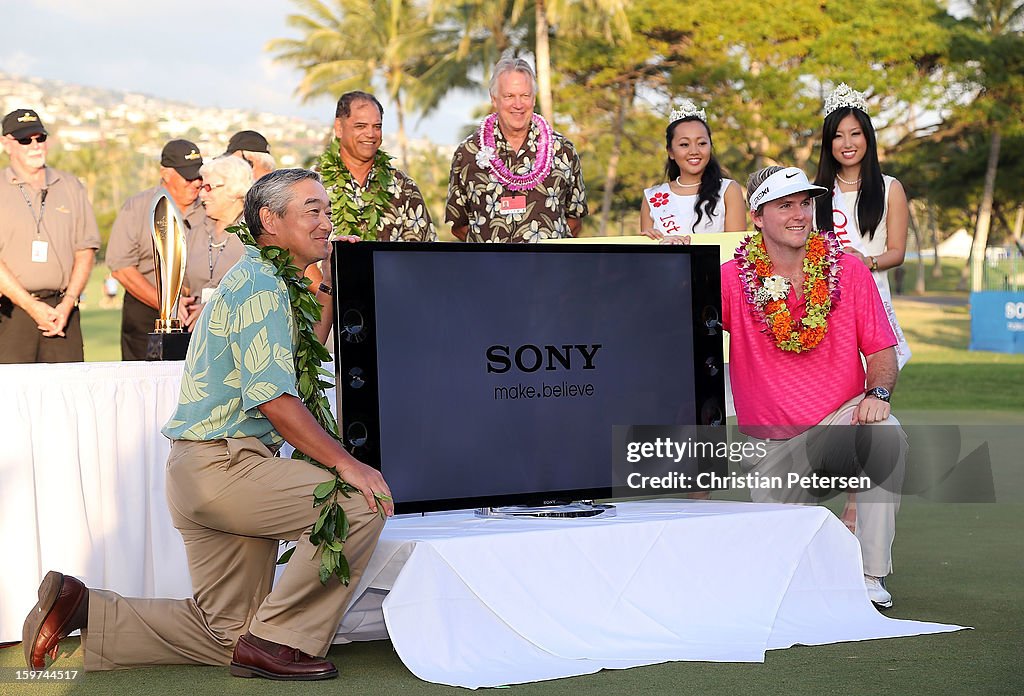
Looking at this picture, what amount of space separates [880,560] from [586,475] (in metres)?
1.34

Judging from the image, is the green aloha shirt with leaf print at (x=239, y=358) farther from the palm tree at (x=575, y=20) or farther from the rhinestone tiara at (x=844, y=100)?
the palm tree at (x=575, y=20)

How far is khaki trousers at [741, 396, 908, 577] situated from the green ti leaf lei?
6.43ft

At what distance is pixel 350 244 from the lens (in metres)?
4.49

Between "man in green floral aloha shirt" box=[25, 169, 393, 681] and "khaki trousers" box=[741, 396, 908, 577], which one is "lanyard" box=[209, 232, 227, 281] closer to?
"man in green floral aloha shirt" box=[25, 169, 393, 681]

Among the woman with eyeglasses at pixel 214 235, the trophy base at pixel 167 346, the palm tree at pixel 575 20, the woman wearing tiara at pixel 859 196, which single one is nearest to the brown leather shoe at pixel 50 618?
the trophy base at pixel 167 346

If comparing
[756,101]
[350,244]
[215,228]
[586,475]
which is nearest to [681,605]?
[586,475]

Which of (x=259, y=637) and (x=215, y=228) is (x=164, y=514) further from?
(x=215, y=228)

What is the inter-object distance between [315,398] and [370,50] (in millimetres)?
54651

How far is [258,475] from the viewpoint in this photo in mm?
4324

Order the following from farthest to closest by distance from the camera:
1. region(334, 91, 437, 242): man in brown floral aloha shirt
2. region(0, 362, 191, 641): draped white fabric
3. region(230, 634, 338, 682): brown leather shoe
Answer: region(334, 91, 437, 242): man in brown floral aloha shirt, region(0, 362, 191, 641): draped white fabric, region(230, 634, 338, 682): brown leather shoe

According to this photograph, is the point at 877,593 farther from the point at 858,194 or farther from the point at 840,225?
the point at 858,194

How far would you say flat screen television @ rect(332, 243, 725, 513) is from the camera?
4.55m

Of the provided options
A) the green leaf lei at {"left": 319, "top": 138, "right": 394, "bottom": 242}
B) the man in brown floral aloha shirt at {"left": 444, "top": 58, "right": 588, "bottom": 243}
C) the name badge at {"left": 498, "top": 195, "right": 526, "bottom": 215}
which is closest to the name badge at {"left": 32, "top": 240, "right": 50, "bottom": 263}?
the green leaf lei at {"left": 319, "top": 138, "right": 394, "bottom": 242}

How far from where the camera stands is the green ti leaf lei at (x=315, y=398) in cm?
425
